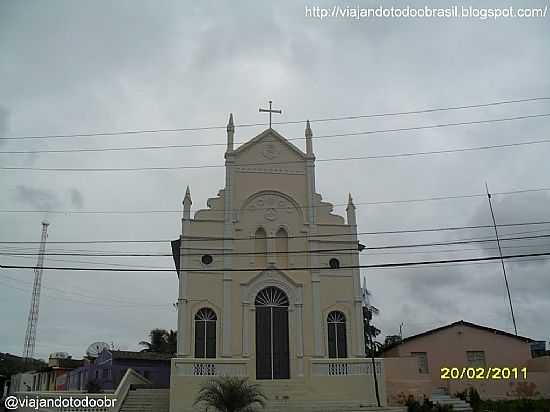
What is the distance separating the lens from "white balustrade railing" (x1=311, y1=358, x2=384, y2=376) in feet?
75.7

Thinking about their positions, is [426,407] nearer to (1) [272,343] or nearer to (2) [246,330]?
(1) [272,343]

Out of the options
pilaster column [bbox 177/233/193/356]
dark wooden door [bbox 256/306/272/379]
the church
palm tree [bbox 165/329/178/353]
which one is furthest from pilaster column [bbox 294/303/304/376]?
palm tree [bbox 165/329/178/353]

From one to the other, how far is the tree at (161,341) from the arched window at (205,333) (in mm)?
22699

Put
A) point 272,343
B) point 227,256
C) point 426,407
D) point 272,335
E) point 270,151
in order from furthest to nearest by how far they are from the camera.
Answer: point 270,151 < point 227,256 < point 272,335 < point 272,343 < point 426,407

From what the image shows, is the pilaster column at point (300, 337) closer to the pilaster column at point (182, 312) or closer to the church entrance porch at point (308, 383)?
the church entrance porch at point (308, 383)

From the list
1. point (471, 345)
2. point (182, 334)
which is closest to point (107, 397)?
point (182, 334)

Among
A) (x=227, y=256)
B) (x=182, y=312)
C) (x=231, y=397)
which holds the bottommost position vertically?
(x=231, y=397)

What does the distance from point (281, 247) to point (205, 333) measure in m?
5.18

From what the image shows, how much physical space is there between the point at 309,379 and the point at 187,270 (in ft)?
23.4

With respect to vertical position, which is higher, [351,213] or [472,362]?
[351,213]

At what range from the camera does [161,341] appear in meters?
50.1
